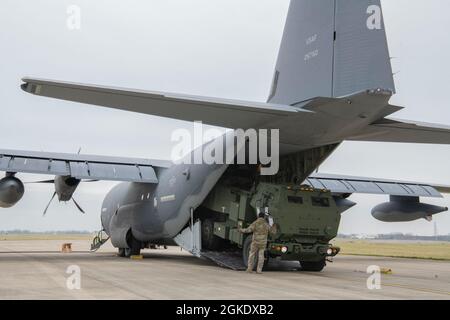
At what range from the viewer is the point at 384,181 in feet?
74.7

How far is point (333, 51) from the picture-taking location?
1110 cm

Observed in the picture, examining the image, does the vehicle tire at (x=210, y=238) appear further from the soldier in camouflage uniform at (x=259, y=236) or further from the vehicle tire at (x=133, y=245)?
the vehicle tire at (x=133, y=245)

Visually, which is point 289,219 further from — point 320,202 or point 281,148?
point 281,148

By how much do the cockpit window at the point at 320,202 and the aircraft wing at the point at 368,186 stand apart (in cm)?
676

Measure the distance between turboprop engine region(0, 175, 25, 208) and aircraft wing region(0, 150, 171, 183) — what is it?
0.41 meters

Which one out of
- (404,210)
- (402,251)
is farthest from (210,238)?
(402,251)

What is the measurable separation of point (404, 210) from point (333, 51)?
13.5 meters

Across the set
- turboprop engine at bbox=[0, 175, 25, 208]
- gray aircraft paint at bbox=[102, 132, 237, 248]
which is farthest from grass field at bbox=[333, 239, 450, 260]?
turboprop engine at bbox=[0, 175, 25, 208]

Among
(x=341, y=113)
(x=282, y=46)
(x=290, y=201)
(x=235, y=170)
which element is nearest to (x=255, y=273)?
(x=290, y=201)

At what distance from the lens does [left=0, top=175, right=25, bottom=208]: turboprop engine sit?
1704cm

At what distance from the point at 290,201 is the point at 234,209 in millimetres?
1758

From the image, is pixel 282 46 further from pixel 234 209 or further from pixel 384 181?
pixel 384 181

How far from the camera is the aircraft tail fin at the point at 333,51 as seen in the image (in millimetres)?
10508

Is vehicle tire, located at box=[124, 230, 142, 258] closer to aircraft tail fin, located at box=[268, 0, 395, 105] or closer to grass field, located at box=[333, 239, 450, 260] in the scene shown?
aircraft tail fin, located at box=[268, 0, 395, 105]
